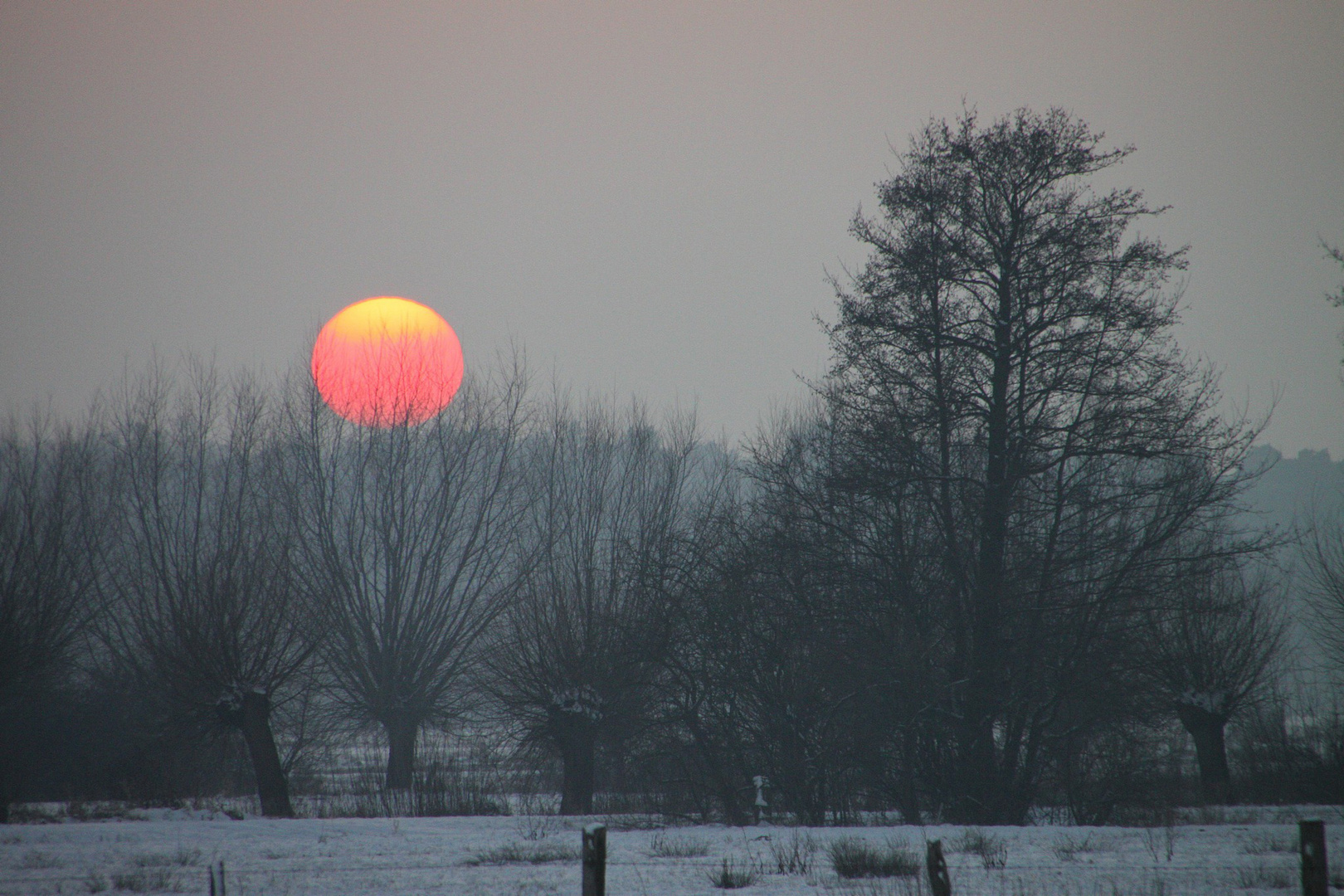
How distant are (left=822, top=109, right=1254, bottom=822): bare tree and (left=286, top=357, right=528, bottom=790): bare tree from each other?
1489 cm

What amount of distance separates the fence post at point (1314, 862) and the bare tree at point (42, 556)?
66.9ft

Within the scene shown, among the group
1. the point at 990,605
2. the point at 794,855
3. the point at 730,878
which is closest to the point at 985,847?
the point at 794,855

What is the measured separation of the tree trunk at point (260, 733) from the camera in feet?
61.3

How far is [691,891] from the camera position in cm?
820

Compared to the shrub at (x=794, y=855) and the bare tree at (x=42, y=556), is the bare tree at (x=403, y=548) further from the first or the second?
the shrub at (x=794, y=855)

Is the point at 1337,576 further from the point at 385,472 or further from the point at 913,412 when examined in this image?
the point at 385,472

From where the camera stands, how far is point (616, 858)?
10.5m

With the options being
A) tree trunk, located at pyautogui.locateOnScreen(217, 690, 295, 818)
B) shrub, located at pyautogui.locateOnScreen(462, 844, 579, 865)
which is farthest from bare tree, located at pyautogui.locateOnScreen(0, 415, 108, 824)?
shrub, located at pyautogui.locateOnScreen(462, 844, 579, 865)

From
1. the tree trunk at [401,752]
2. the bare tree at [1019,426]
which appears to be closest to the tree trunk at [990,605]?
the bare tree at [1019,426]

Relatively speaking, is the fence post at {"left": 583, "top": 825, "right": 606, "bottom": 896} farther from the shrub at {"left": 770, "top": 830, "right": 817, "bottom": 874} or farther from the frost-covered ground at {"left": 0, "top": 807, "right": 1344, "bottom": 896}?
the shrub at {"left": 770, "top": 830, "right": 817, "bottom": 874}

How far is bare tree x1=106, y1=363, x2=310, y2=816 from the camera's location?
1883cm

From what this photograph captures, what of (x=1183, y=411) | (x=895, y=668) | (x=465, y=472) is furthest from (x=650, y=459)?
(x=1183, y=411)

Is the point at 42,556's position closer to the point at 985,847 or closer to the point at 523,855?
the point at 523,855

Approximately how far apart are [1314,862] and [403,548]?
24.6 meters
